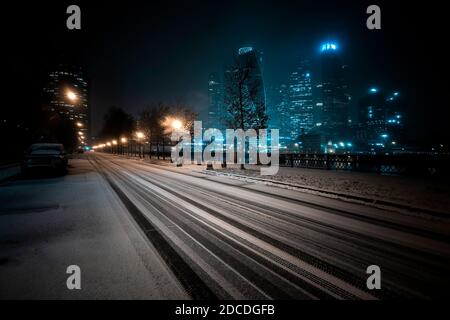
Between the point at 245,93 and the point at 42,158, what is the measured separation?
60.2 ft

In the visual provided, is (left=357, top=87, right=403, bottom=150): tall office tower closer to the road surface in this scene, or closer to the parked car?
the parked car

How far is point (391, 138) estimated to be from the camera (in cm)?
15988

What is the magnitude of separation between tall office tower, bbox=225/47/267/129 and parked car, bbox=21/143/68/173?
15.6 meters

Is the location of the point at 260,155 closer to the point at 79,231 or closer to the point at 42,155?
the point at 42,155

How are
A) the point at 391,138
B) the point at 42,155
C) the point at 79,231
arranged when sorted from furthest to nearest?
the point at 391,138 < the point at 42,155 < the point at 79,231

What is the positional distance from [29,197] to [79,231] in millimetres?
6462

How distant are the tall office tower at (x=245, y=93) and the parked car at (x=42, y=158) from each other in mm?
15637

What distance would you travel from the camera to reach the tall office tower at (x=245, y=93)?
25.6m

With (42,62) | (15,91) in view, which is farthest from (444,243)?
(42,62)

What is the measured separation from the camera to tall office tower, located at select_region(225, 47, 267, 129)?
1009 inches

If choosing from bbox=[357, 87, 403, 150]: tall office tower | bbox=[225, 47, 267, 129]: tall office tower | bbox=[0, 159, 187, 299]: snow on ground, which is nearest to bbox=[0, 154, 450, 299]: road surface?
bbox=[0, 159, 187, 299]: snow on ground

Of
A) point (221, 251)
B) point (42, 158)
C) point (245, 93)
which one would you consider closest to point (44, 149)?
point (42, 158)

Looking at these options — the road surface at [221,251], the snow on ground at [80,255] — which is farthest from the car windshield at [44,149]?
the road surface at [221,251]

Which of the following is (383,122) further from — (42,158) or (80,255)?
(80,255)
